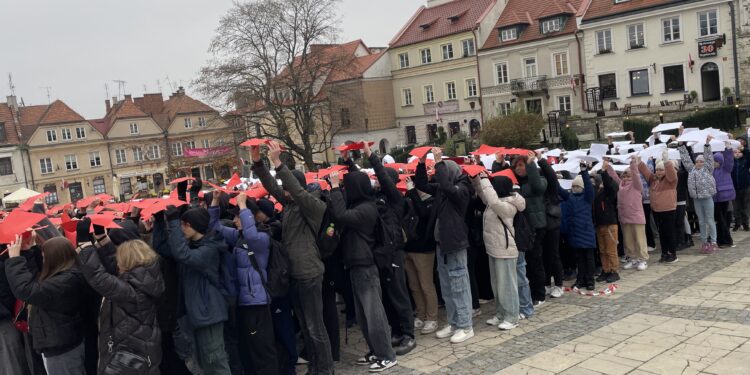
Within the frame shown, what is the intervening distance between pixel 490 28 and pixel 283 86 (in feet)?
63.6

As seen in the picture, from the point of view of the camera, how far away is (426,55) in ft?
176

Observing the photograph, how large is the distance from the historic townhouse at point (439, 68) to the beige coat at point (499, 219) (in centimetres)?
4129

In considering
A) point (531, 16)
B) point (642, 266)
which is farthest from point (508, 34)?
point (642, 266)

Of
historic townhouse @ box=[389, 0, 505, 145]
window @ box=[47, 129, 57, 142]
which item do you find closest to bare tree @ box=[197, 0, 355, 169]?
historic townhouse @ box=[389, 0, 505, 145]

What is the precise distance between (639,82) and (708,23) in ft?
17.3

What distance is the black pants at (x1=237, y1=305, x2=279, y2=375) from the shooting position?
20.8ft

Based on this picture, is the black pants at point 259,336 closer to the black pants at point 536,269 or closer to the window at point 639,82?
the black pants at point 536,269

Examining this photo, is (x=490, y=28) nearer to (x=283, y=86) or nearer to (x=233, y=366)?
(x=283, y=86)

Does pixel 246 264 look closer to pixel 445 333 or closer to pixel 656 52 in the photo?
pixel 445 333

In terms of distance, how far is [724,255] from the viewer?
10.8 metres

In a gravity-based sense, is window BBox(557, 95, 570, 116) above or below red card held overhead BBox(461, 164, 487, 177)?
above

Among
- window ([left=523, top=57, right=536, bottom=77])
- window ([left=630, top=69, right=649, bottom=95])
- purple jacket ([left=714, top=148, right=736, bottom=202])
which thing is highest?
window ([left=523, top=57, right=536, bottom=77])

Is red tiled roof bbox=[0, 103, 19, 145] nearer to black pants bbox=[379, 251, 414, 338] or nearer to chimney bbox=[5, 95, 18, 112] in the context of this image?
chimney bbox=[5, 95, 18, 112]

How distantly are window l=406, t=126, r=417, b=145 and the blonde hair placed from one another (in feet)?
166
